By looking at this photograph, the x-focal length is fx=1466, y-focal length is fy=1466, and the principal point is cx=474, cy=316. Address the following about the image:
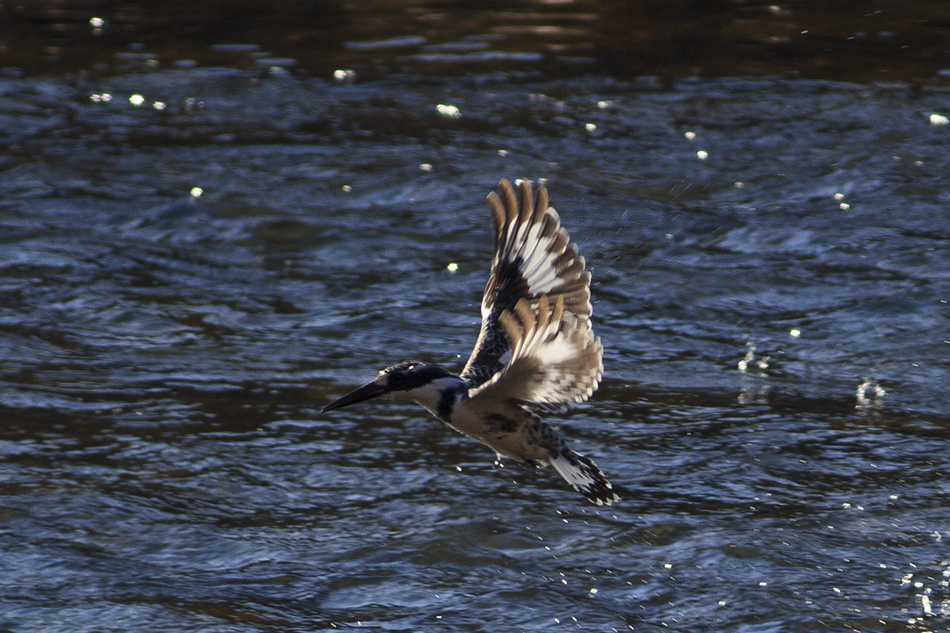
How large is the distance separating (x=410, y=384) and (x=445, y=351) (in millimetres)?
2751

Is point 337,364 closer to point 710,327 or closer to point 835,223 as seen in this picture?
point 710,327

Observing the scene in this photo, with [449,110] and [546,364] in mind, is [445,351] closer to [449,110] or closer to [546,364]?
[546,364]

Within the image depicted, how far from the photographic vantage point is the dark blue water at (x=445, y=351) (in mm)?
5113

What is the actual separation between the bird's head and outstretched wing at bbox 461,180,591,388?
0.69 feet

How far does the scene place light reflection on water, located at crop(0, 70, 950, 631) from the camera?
5.12 meters

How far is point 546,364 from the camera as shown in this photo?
3906mm

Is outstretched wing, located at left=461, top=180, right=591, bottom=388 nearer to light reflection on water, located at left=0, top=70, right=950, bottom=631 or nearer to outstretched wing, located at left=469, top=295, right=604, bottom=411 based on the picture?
outstretched wing, located at left=469, top=295, right=604, bottom=411

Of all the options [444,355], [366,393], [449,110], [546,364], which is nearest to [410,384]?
[366,393]

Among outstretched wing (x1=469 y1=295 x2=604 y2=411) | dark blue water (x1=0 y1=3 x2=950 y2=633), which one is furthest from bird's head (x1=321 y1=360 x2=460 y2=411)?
dark blue water (x1=0 y1=3 x2=950 y2=633)

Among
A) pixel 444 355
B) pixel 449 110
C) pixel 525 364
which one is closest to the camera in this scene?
pixel 525 364

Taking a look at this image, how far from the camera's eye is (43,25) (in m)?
12.1

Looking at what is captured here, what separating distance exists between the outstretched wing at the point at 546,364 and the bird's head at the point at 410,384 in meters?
0.20

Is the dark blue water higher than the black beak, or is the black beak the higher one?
→ the black beak

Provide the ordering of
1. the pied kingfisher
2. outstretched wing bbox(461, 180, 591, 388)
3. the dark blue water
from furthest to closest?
the dark blue water
outstretched wing bbox(461, 180, 591, 388)
the pied kingfisher
